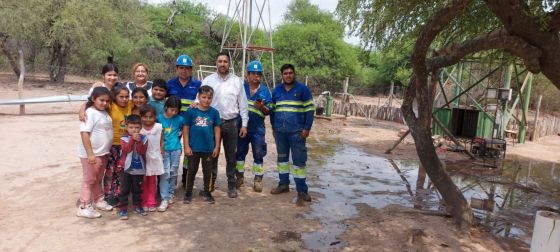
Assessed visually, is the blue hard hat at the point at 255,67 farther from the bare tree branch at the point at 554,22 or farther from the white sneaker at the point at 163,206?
the bare tree branch at the point at 554,22

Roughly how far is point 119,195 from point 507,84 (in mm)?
12668

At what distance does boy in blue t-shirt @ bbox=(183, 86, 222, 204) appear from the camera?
524 cm

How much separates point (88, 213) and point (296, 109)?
115 inches

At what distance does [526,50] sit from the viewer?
4.16 m

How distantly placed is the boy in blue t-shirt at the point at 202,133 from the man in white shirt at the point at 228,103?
0.25m

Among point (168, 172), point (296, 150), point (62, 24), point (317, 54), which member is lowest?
point (168, 172)

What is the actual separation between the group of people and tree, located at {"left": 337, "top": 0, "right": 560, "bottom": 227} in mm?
1529

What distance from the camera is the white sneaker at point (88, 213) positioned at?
4602mm

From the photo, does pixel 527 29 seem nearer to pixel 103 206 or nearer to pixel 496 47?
pixel 496 47

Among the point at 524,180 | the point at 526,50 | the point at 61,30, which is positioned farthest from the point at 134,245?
the point at 61,30

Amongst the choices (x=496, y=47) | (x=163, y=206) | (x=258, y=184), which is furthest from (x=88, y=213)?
(x=496, y=47)

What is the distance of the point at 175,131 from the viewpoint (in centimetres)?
523

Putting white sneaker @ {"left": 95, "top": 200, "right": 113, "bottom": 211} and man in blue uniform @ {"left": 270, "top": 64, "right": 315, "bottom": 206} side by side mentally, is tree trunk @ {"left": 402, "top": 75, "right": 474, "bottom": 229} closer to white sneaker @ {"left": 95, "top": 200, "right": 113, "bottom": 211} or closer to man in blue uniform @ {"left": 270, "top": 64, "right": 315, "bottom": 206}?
man in blue uniform @ {"left": 270, "top": 64, "right": 315, "bottom": 206}

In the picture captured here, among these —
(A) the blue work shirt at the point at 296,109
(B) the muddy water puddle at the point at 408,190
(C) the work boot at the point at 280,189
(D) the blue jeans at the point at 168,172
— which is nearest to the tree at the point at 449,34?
(B) the muddy water puddle at the point at 408,190
